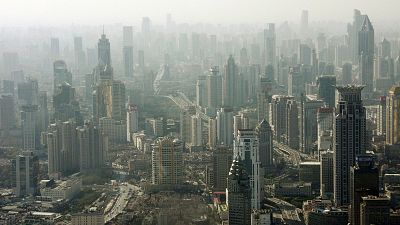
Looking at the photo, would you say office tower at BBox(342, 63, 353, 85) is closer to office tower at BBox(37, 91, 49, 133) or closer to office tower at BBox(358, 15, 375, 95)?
office tower at BBox(358, 15, 375, 95)

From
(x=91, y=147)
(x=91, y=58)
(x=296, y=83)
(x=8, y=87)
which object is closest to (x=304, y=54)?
(x=296, y=83)

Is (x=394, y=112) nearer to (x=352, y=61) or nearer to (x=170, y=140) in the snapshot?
(x=352, y=61)

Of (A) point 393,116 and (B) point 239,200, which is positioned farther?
(A) point 393,116

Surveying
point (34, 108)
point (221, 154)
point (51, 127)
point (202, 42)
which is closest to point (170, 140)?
point (221, 154)

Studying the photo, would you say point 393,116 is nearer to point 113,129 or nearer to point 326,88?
point 326,88

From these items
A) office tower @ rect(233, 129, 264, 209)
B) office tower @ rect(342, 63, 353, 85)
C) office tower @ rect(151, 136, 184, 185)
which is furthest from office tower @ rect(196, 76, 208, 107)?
office tower @ rect(233, 129, 264, 209)

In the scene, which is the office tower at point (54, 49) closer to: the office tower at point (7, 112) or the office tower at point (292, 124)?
the office tower at point (7, 112)

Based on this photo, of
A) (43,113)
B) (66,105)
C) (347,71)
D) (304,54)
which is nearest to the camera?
(43,113)
